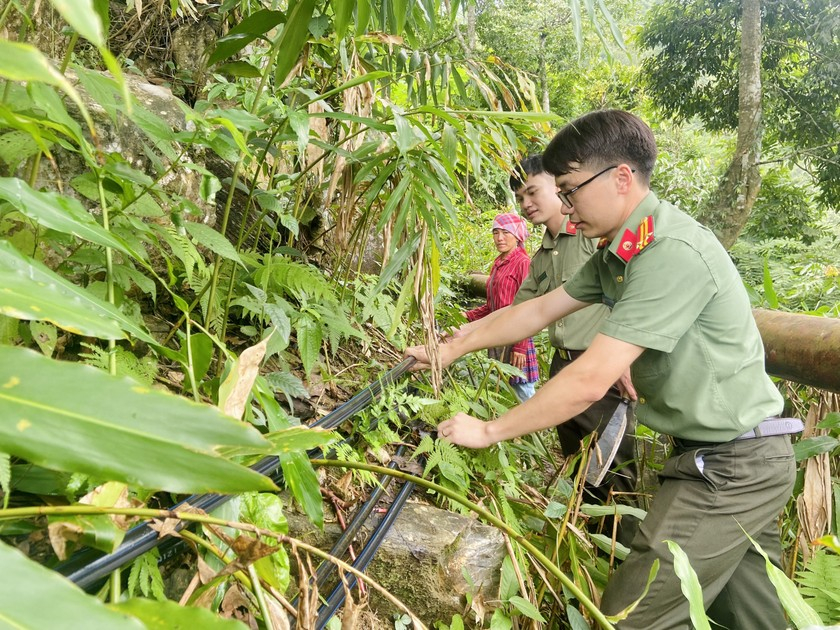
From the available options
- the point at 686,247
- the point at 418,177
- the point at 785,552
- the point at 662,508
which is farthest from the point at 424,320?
the point at 785,552

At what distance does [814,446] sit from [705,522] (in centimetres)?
75

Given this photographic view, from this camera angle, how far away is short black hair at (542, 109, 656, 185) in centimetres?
177

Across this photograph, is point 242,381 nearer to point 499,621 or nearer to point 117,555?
point 117,555

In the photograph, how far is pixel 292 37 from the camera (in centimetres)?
140

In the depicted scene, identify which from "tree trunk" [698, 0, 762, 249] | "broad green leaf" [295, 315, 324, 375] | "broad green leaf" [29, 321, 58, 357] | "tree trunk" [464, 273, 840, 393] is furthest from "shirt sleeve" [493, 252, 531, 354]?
"tree trunk" [698, 0, 762, 249]

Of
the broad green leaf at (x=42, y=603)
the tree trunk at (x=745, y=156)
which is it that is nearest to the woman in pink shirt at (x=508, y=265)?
the broad green leaf at (x=42, y=603)

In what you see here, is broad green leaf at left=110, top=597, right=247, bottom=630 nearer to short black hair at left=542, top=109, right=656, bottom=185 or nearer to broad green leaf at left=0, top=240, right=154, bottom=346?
broad green leaf at left=0, top=240, right=154, bottom=346

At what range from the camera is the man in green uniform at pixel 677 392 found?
1.53 metres

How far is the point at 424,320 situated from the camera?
1.64 metres

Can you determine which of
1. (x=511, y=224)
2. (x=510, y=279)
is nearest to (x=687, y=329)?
(x=510, y=279)

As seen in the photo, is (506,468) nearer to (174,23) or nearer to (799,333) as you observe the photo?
(799,333)

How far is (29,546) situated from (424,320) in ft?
3.41

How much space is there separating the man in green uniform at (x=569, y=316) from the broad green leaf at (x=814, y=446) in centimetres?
69

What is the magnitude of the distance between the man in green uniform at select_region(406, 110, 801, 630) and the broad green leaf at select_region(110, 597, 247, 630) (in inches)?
46.5
